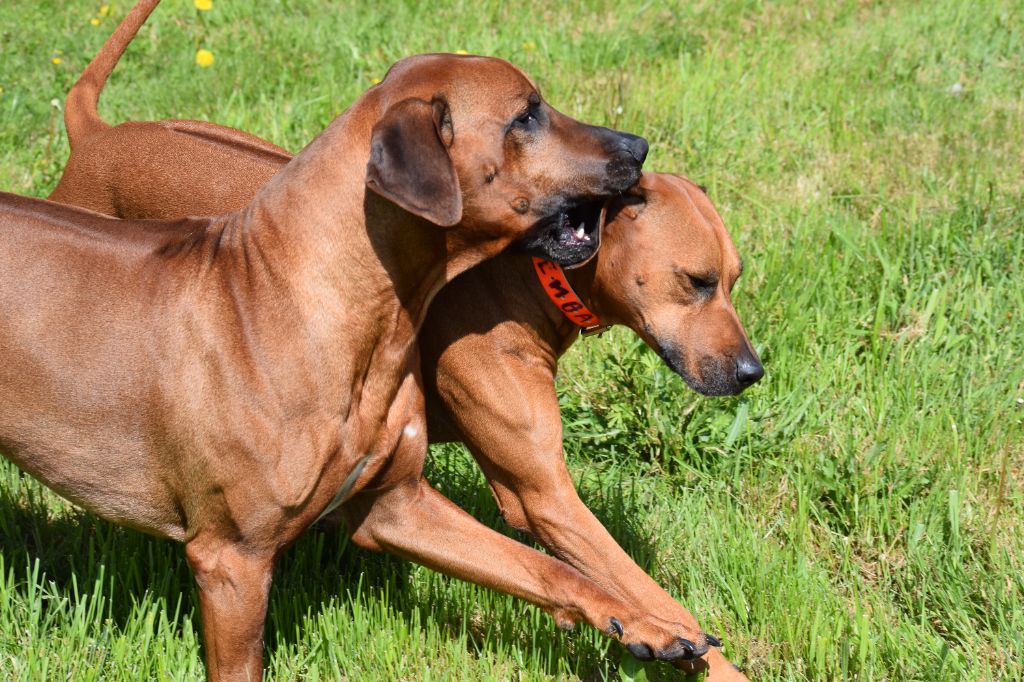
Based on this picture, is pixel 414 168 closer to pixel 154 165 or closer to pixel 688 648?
pixel 688 648

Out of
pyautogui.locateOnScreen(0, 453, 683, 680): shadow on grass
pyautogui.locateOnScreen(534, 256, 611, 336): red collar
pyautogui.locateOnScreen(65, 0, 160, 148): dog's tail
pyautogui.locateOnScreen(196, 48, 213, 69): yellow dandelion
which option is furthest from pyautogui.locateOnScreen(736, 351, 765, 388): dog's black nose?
pyautogui.locateOnScreen(196, 48, 213, 69): yellow dandelion

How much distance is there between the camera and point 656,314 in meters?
4.50

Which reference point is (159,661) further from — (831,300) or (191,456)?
(831,300)

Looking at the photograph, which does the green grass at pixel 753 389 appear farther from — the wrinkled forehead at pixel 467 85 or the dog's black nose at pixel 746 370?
the wrinkled forehead at pixel 467 85

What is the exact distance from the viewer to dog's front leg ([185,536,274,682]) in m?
3.81

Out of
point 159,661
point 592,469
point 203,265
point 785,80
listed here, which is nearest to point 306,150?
point 203,265

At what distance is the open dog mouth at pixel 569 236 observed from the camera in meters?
3.89

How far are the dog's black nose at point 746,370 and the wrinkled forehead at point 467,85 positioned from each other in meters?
1.27

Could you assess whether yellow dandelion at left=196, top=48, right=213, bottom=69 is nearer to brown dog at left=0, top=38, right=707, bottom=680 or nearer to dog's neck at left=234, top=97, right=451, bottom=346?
brown dog at left=0, top=38, right=707, bottom=680

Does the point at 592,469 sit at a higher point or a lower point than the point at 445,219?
lower

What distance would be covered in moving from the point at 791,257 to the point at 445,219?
310 centimetres

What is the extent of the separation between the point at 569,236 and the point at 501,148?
412 millimetres

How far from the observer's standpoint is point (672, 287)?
176 inches

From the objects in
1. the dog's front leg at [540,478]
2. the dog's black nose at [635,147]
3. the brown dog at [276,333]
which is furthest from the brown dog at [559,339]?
the dog's black nose at [635,147]
